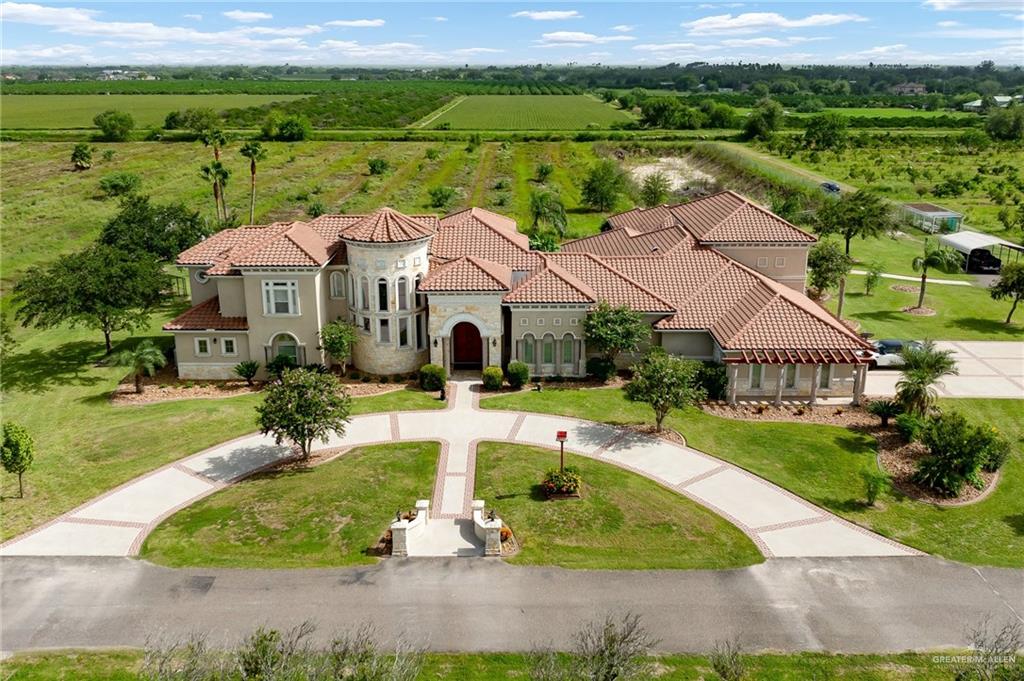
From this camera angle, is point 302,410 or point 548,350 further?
point 548,350

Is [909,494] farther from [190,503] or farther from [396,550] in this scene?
[190,503]

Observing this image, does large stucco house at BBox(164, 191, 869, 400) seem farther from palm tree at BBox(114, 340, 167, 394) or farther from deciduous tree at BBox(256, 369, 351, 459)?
deciduous tree at BBox(256, 369, 351, 459)

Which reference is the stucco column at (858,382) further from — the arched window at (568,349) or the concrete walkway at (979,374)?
the arched window at (568,349)

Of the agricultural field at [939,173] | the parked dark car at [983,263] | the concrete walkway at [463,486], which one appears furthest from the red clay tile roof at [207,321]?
the agricultural field at [939,173]

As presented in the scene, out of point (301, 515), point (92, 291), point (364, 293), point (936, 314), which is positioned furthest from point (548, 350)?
point (936, 314)

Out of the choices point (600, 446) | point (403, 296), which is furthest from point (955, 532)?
point (403, 296)

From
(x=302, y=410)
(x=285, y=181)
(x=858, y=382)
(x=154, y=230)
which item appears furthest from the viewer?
(x=285, y=181)

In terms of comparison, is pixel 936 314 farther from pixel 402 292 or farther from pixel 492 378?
pixel 402 292
